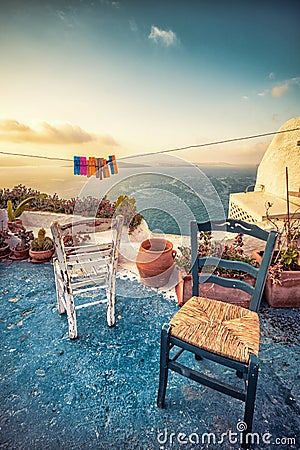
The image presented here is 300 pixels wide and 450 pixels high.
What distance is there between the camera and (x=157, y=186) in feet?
9.91

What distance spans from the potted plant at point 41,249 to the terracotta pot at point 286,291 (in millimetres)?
2640

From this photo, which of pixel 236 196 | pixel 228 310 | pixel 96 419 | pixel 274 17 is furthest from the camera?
pixel 236 196

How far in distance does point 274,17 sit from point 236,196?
323 cm

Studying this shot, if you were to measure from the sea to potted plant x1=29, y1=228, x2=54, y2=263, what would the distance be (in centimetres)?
97

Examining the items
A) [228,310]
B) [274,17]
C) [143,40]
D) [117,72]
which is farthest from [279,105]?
[228,310]

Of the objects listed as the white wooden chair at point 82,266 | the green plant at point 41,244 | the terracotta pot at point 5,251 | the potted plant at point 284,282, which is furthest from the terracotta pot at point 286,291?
the terracotta pot at point 5,251

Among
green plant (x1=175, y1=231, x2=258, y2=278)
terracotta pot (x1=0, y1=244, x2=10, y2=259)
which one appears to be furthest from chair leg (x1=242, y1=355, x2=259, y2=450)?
terracotta pot (x1=0, y1=244, x2=10, y2=259)

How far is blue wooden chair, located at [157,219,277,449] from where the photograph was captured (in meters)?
1.10

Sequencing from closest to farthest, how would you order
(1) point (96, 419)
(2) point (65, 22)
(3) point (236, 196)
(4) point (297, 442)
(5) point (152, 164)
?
(4) point (297, 442) → (1) point (96, 419) → (5) point (152, 164) → (2) point (65, 22) → (3) point (236, 196)

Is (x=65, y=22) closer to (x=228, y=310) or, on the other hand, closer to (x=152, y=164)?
(x=152, y=164)

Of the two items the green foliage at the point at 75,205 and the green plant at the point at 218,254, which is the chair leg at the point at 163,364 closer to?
the green plant at the point at 218,254

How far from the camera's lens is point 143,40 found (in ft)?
14.3

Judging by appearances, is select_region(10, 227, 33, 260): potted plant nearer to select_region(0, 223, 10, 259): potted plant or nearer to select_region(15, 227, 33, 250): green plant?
select_region(15, 227, 33, 250): green plant

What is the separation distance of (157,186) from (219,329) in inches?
80.9
